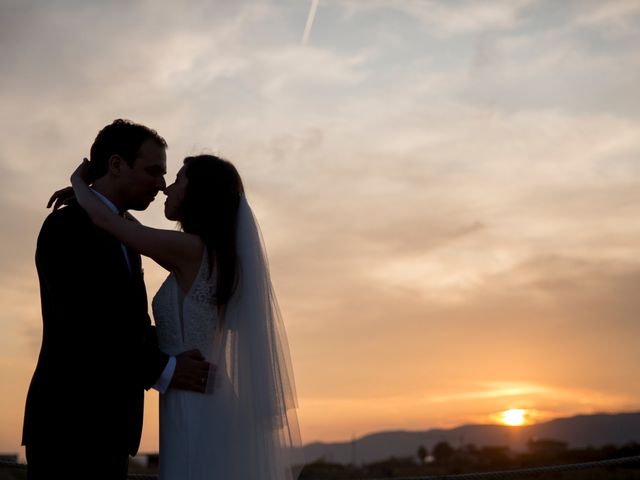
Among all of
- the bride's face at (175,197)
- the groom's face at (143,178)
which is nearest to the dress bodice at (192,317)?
the bride's face at (175,197)

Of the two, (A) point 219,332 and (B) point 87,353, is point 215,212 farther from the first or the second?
(B) point 87,353

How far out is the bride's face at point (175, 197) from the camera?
17.3 feet

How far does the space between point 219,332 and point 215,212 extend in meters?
0.66

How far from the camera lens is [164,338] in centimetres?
517

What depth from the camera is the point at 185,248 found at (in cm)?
511

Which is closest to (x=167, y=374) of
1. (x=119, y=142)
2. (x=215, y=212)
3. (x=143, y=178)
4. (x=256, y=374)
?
(x=256, y=374)

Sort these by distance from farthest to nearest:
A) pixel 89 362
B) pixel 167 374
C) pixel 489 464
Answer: pixel 489 464, pixel 167 374, pixel 89 362

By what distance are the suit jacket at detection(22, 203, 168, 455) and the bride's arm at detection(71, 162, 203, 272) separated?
0.54 ft

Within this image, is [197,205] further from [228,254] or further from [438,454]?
[438,454]

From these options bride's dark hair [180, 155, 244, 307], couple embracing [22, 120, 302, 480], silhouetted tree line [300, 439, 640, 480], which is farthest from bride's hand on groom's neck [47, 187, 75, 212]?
silhouetted tree line [300, 439, 640, 480]

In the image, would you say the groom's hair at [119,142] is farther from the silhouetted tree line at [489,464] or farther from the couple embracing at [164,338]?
the silhouetted tree line at [489,464]

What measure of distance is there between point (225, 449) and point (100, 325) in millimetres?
949

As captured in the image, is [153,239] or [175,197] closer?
[153,239]

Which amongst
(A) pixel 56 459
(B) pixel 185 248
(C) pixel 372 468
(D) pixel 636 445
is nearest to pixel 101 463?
(A) pixel 56 459
